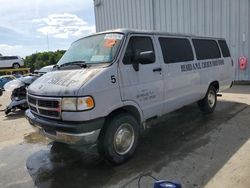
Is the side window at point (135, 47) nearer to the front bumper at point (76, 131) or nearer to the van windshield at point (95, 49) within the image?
the van windshield at point (95, 49)

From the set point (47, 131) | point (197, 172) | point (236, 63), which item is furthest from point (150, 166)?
point (236, 63)

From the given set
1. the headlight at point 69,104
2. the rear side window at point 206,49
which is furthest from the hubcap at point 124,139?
the rear side window at point 206,49

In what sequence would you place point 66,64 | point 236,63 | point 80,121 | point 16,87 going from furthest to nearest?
point 236,63 → point 16,87 → point 66,64 → point 80,121

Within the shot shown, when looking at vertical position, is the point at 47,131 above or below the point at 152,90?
below

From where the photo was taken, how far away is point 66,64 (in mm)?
→ 5242

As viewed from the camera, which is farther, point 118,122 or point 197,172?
point 118,122

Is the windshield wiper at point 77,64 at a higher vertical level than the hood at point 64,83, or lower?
higher

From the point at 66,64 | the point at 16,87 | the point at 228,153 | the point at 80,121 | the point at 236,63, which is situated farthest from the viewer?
the point at 236,63

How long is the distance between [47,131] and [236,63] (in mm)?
10692

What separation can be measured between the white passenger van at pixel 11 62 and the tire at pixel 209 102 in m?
31.6

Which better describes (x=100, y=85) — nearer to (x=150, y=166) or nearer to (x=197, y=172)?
(x=150, y=166)

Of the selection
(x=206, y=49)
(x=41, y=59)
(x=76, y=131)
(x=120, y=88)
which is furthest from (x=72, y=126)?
(x=41, y=59)

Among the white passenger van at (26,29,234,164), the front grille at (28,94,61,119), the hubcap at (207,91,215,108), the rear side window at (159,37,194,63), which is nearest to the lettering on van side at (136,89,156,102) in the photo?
the white passenger van at (26,29,234,164)

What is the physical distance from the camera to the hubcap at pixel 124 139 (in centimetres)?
466
